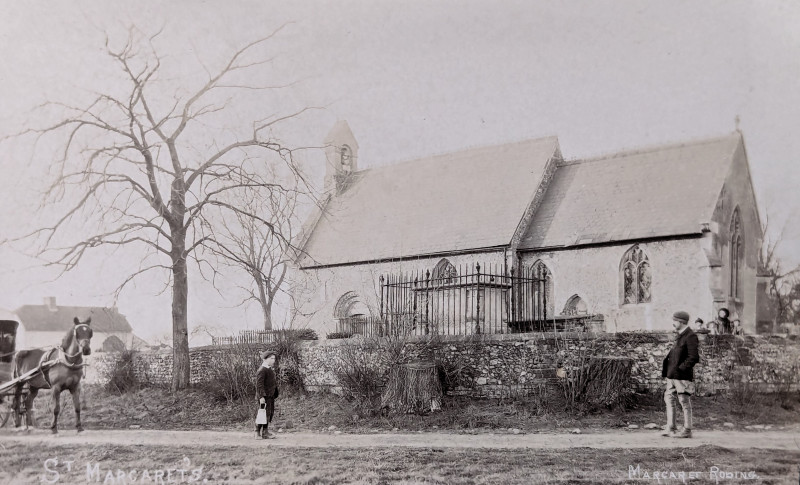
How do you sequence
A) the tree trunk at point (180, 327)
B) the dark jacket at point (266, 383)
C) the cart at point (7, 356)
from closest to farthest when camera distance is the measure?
the dark jacket at point (266, 383) → the cart at point (7, 356) → the tree trunk at point (180, 327)

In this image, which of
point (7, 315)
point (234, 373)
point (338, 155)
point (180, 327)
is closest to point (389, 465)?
point (234, 373)

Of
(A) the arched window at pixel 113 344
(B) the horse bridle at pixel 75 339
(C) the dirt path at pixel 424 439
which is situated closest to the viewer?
(C) the dirt path at pixel 424 439

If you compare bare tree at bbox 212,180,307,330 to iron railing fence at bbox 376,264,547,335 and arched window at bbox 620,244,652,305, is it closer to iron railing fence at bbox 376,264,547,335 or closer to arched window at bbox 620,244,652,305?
iron railing fence at bbox 376,264,547,335

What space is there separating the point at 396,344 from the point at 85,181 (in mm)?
5753

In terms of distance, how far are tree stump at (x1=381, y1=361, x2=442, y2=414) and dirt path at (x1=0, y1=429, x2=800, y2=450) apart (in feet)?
3.60

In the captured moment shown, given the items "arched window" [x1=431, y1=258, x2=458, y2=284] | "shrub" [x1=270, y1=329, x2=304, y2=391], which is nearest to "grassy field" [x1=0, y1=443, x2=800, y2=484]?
"shrub" [x1=270, y1=329, x2=304, y2=391]

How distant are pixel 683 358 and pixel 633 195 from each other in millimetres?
10118

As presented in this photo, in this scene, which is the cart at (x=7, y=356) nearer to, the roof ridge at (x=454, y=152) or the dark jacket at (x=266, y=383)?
the dark jacket at (x=266, y=383)

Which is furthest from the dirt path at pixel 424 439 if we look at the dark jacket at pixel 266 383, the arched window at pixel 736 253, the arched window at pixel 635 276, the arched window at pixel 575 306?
the arched window at pixel 575 306

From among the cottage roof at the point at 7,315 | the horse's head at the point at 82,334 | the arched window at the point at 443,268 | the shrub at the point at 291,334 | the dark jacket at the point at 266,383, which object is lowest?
the dark jacket at the point at 266,383

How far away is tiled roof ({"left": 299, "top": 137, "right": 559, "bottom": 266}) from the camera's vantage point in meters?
20.0

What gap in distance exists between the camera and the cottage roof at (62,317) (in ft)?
33.0

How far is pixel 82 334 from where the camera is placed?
31.9ft

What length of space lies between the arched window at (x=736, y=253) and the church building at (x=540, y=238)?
0.11 ft
